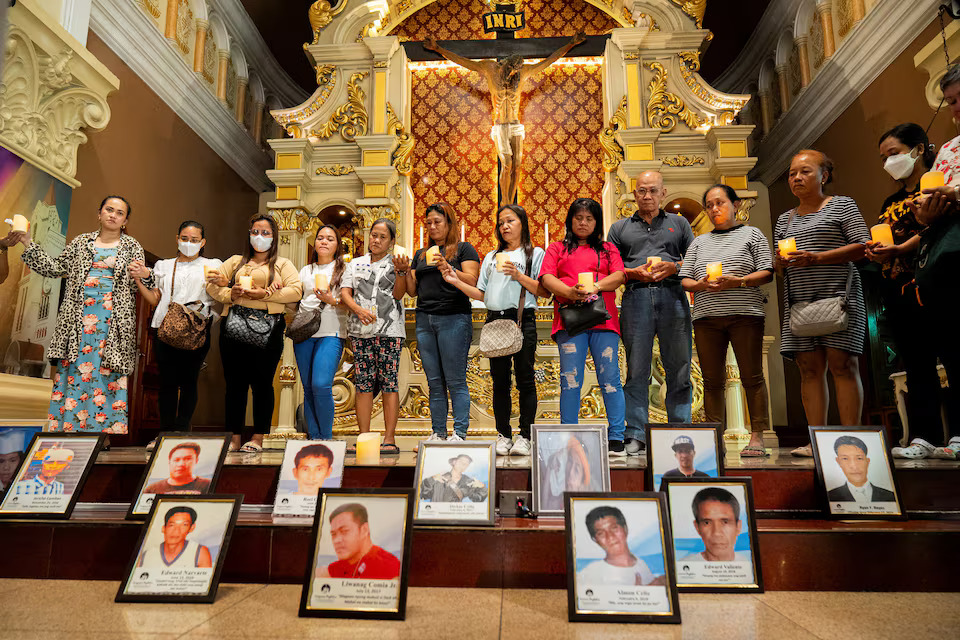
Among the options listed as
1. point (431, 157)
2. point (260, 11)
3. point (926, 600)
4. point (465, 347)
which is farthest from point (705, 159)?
point (260, 11)

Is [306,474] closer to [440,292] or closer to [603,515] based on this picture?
[603,515]

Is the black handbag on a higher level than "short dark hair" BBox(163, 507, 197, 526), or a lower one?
higher

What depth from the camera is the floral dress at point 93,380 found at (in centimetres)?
313

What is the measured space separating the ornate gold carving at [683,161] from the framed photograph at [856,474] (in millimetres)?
4102

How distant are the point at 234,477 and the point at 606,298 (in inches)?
70.0

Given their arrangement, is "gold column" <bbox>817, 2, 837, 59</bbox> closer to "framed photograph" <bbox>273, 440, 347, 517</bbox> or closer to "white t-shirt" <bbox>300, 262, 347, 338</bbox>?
"white t-shirt" <bbox>300, 262, 347, 338</bbox>

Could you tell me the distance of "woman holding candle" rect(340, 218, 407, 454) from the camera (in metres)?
3.26

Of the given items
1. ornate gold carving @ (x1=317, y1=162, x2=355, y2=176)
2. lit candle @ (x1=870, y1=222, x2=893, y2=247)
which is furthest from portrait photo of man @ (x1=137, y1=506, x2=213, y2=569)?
ornate gold carving @ (x1=317, y1=162, x2=355, y2=176)

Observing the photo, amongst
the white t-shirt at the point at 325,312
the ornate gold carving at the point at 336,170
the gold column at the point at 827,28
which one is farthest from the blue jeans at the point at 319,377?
the gold column at the point at 827,28

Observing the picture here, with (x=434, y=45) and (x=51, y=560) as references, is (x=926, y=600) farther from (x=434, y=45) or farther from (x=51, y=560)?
(x=434, y=45)

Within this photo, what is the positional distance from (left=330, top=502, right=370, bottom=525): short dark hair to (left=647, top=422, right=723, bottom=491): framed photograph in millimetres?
996

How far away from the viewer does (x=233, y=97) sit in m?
7.18

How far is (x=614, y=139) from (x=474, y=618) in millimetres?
5191

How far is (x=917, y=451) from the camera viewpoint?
268cm
